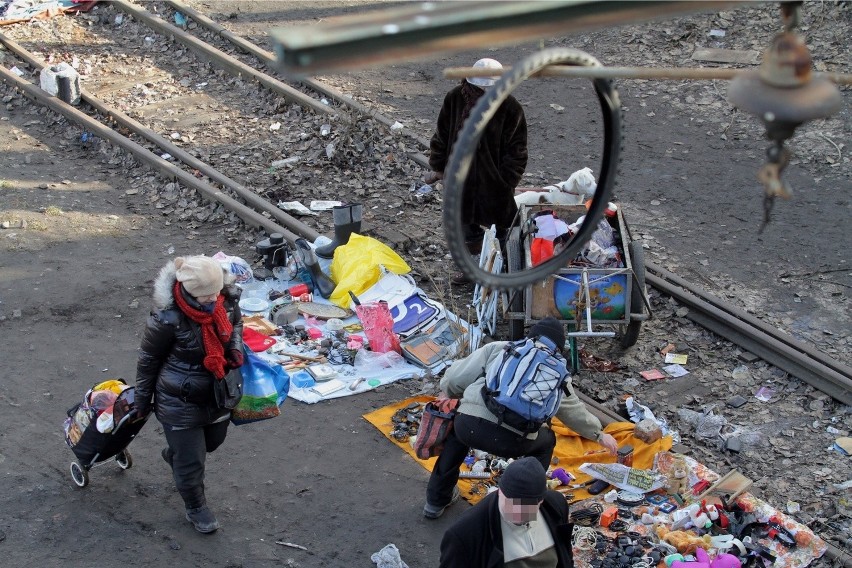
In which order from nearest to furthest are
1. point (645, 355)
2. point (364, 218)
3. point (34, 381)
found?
point (34, 381) < point (645, 355) < point (364, 218)

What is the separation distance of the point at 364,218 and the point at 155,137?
3.29m

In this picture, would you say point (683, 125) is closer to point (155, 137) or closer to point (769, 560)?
point (155, 137)

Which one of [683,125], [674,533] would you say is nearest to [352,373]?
[674,533]

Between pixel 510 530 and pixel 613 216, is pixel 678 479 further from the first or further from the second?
pixel 613 216

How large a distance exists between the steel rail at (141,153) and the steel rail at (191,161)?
126 millimetres

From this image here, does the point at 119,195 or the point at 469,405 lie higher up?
the point at 469,405

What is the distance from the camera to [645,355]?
28.7 feet

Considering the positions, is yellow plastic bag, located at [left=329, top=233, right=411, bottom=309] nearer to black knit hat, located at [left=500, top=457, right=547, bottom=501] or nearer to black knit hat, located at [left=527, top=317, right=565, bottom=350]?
black knit hat, located at [left=527, top=317, right=565, bottom=350]

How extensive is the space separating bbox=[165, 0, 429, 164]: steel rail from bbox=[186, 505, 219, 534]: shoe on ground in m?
5.78

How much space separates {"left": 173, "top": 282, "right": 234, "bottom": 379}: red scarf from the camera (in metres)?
5.80

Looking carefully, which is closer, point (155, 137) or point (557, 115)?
point (155, 137)

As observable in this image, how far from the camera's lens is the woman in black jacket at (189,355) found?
5.80m

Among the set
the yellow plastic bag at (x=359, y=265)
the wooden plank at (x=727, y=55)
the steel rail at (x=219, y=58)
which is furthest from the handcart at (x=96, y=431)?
the wooden plank at (x=727, y=55)

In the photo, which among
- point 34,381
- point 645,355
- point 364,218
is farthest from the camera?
point 364,218
